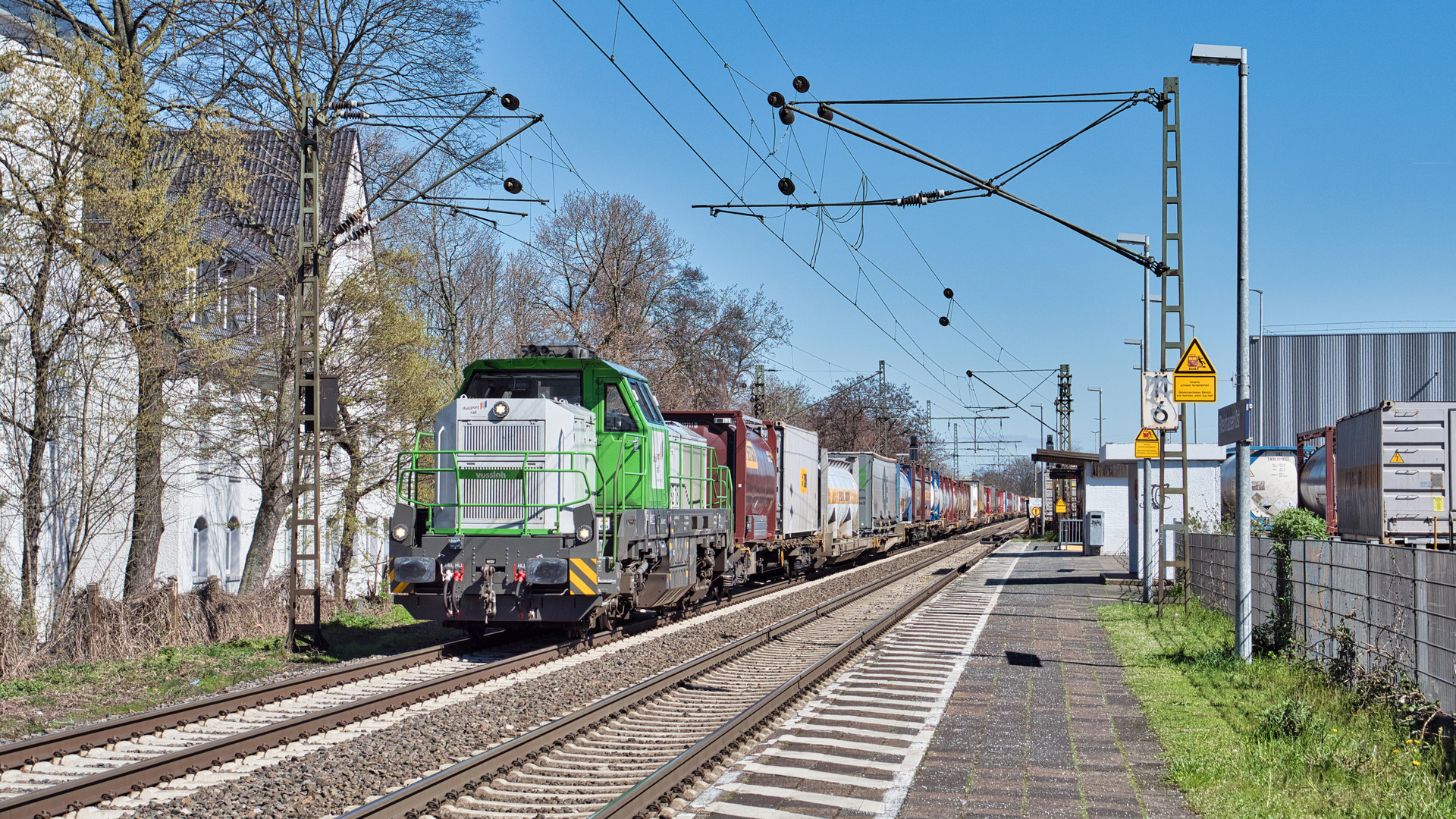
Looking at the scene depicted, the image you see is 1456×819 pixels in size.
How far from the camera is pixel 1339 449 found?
2147 centimetres

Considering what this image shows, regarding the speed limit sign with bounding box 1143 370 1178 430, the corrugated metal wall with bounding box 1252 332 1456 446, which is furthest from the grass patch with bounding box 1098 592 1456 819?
the corrugated metal wall with bounding box 1252 332 1456 446

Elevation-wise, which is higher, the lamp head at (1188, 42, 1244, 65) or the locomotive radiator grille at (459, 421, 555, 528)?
the lamp head at (1188, 42, 1244, 65)

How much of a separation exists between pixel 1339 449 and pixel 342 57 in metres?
20.1

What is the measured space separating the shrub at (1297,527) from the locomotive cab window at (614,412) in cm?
805

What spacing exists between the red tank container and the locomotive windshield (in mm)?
5170

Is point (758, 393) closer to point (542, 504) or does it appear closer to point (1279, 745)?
point (542, 504)

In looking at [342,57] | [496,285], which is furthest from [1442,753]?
[496,285]

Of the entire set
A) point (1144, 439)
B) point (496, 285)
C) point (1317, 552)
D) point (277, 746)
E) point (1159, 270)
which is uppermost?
point (496, 285)

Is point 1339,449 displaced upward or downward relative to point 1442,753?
upward

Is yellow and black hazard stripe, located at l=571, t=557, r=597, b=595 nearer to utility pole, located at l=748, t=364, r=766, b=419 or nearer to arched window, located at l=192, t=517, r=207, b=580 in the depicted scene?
arched window, located at l=192, t=517, r=207, b=580

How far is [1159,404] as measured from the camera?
629 inches

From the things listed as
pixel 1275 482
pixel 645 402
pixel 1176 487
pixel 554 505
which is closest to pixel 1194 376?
pixel 645 402

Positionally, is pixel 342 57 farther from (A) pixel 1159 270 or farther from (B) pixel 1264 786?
(B) pixel 1264 786

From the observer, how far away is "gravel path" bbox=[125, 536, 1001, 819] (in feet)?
21.2
